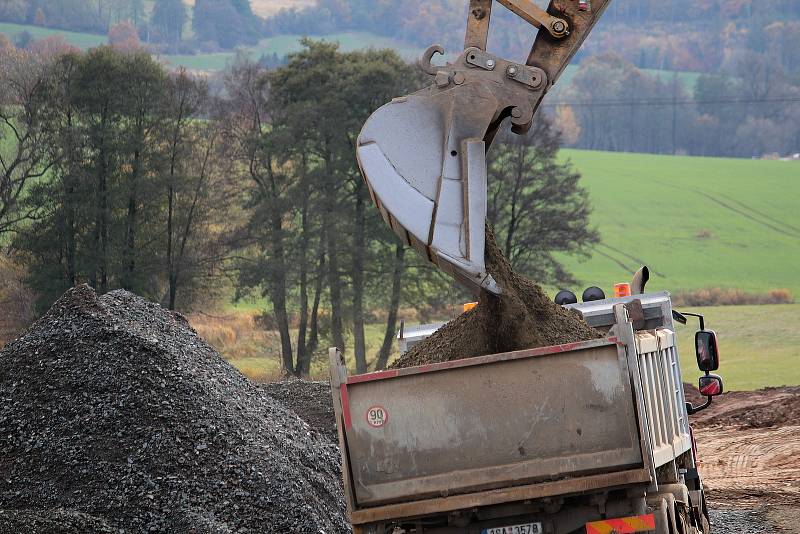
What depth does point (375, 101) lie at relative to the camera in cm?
3462

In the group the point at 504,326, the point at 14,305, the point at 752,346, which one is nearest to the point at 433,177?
the point at 504,326

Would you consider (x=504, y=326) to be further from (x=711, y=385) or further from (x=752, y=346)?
(x=752, y=346)

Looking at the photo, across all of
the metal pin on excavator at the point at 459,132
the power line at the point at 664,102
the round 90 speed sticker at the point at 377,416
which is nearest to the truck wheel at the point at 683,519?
the metal pin on excavator at the point at 459,132

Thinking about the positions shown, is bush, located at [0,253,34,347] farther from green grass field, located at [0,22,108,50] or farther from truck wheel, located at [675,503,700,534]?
green grass field, located at [0,22,108,50]

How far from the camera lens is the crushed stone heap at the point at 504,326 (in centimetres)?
823

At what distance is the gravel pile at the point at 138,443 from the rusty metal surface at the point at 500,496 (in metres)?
3.35

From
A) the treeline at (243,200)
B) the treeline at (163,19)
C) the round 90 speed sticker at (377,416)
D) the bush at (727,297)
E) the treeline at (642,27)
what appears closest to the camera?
the round 90 speed sticker at (377,416)

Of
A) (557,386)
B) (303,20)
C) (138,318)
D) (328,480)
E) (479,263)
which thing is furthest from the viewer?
(303,20)

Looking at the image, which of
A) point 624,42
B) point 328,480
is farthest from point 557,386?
point 624,42

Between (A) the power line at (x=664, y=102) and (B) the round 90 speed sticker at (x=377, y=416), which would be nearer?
(B) the round 90 speed sticker at (x=377, y=416)

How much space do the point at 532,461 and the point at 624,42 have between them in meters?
146

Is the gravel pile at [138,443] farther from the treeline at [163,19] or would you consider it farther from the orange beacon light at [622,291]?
the treeline at [163,19]

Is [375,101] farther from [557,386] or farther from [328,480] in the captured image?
[557,386]

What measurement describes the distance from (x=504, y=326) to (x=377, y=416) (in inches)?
66.1
